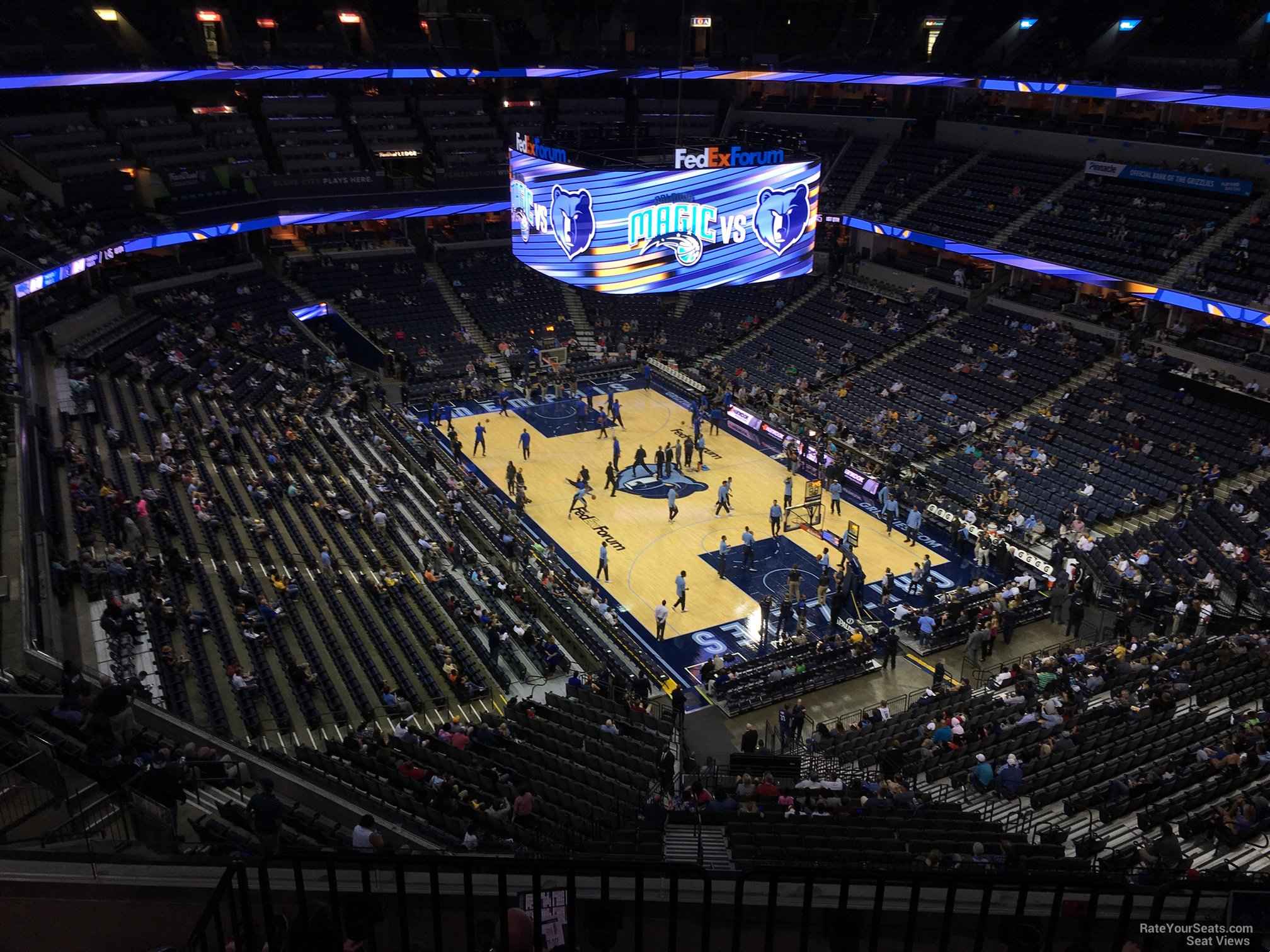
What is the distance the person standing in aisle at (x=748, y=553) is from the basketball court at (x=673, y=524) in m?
0.23

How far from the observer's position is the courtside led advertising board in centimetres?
2317

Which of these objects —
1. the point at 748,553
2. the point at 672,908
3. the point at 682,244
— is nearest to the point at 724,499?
the point at 748,553

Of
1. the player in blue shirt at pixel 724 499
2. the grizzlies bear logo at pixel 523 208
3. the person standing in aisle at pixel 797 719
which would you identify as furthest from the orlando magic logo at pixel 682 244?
the person standing in aisle at pixel 797 719

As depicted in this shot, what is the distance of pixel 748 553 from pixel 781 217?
8.62 m

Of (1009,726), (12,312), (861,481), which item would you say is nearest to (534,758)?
(1009,726)

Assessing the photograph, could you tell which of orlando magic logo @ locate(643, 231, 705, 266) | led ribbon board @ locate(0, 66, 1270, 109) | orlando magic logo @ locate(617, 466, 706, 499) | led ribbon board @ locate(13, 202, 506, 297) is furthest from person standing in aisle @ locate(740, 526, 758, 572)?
led ribbon board @ locate(13, 202, 506, 297)

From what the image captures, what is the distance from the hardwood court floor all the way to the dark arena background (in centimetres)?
20

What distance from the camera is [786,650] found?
2097 centimetres

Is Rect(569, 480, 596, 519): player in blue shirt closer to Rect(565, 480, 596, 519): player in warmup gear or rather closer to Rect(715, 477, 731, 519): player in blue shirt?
Rect(565, 480, 596, 519): player in warmup gear

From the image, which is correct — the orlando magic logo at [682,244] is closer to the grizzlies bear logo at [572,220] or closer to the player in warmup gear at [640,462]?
the grizzlies bear logo at [572,220]

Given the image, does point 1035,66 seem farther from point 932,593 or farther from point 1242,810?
point 1242,810

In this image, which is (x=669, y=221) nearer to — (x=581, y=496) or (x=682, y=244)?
(x=682, y=244)

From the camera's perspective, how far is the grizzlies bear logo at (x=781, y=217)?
952 inches

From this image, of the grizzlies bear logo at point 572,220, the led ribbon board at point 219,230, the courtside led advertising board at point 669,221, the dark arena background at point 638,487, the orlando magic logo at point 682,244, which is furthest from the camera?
the led ribbon board at point 219,230
